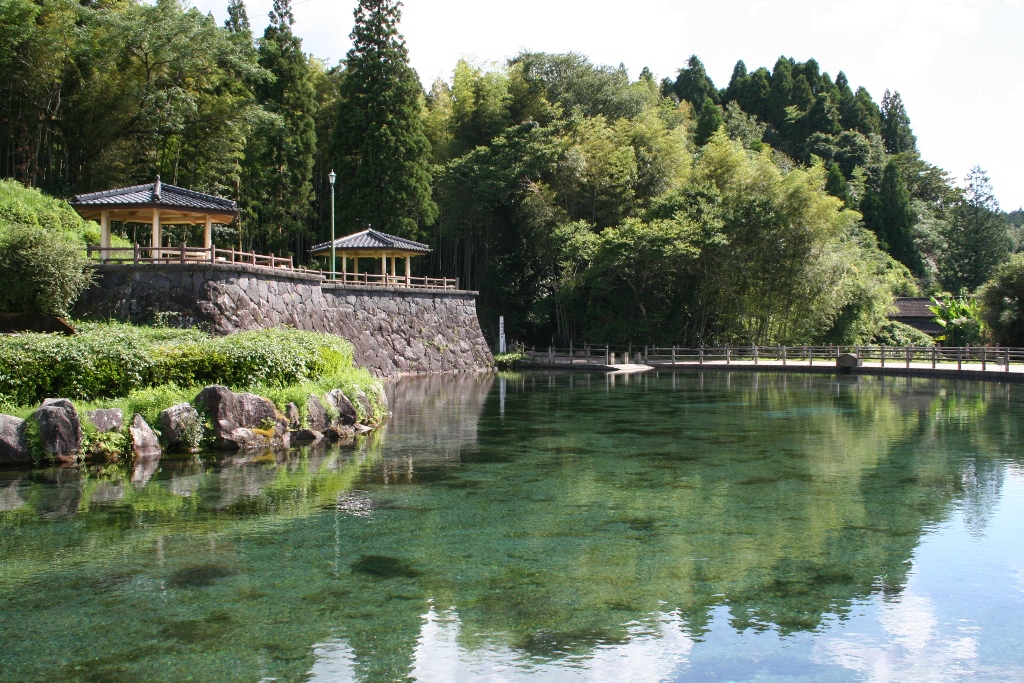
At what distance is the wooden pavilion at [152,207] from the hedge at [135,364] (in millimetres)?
8116

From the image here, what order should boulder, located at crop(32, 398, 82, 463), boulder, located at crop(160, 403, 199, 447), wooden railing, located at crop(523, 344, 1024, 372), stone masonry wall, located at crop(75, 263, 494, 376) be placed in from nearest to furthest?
boulder, located at crop(32, 398, 82, 463), boulder, located at crop(160, 403, 199, 447), stone masonry wall, located at crop(75, 263, 494, 376), wooden railing, located at crop(523, 344, 1024, 372)

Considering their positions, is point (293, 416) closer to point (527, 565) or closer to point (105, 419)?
→ point (105, 419)

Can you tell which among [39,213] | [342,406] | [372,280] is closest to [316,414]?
[342,406]

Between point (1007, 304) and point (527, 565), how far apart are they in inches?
1314

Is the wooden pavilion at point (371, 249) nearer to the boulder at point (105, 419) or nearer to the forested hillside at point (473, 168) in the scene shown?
the forested hillside at point (473, 168)

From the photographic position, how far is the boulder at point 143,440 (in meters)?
13.6

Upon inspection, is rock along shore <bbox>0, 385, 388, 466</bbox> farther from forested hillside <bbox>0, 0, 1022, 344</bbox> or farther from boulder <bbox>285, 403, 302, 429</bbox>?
forested hillside <bbox>0, 0, 1022, 344</bbox>

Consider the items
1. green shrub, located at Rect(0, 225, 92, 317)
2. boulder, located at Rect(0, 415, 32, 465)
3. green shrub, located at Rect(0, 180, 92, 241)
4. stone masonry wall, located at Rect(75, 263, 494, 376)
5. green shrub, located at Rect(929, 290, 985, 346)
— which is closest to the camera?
boulder, located at Rect(0, 415, 32, 465)

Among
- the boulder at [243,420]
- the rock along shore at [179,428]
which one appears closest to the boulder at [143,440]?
the rock along shore at [179,428]

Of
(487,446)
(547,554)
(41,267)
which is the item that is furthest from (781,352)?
(547,554)

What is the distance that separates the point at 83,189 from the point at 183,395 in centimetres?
2149

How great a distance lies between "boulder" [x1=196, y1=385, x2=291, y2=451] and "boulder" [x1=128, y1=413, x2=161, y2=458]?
0.95m

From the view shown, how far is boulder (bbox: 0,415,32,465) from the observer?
12728 millimetres

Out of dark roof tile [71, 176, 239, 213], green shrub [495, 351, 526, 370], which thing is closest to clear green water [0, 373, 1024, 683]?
dark roof tile [71, 176, 239, 213]
